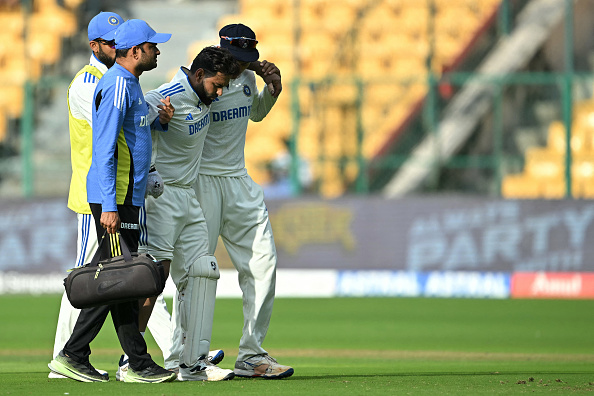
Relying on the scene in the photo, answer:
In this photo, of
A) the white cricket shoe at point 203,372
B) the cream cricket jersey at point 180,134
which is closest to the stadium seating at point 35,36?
the cream cricket jersey at point 180,134

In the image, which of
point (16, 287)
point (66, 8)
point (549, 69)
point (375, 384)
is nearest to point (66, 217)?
point (16, 287)

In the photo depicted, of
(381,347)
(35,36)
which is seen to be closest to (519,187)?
(381,347)

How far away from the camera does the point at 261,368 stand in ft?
19.6

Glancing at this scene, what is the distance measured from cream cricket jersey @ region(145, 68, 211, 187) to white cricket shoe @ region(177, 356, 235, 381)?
3.42 feet

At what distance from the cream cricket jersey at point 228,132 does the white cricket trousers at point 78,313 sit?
0.81 meters

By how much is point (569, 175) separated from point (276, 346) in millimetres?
7221

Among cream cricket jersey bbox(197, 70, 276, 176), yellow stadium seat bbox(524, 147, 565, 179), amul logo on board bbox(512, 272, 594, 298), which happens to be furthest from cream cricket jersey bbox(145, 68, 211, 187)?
yellow stadium seat bbox(524, 147, 565, 179)

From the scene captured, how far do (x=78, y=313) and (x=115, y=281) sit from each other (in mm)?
871

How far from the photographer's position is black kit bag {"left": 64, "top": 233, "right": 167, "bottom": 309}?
17.0ft

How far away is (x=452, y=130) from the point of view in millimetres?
16141

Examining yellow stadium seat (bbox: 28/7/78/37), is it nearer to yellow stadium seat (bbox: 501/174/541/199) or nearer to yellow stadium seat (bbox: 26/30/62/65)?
yellow stadium seat (bbox: 26/30/62/65)

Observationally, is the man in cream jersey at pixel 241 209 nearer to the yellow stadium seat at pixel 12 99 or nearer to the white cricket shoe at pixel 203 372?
the white cricket shoe at pixel 203 372

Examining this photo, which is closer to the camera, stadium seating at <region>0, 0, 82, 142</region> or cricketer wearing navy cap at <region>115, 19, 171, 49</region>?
cricketer wearing navy cap at <region>115, 19, 171, 49</region>

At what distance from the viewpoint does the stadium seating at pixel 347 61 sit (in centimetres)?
1529
